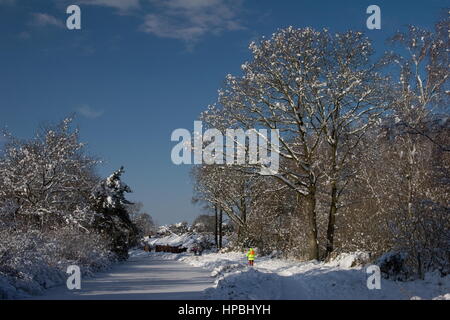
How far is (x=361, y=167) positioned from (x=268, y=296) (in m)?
10.4

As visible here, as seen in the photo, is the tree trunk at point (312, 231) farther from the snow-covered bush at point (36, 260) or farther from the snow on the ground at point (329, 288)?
the snow-covered bush at point (36, 260)

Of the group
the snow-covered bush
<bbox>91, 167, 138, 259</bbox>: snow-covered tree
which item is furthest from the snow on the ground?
<bbox>91, 167, 138, 259</bbox>: snow-covered tree

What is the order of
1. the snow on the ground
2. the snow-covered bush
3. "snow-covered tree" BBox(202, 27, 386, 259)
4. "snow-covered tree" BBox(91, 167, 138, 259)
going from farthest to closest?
"snow-covered tree" BBox(91, 167, 138, 259), "snow-covered tree" BBox(202, 27, 386, 259), the snow-covered bush, the snow on the ground

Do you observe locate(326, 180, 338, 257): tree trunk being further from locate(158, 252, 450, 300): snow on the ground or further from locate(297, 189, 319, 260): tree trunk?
locate(158, 252, 450, 300): snow on the ground

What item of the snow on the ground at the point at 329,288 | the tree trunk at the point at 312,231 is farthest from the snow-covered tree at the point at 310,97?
the snow on the ground at the point at 329,288

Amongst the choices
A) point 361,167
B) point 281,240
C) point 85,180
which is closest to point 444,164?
point 361,167

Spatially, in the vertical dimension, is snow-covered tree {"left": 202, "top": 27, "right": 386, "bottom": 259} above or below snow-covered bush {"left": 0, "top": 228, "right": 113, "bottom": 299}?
above

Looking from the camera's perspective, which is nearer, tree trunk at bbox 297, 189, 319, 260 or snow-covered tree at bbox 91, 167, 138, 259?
tree trunk at bbox 297, 189, 319, 260

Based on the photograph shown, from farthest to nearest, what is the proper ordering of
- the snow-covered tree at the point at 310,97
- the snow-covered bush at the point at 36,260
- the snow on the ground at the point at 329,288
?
the snow-covered tree at the point at 310,97, the snow-covered bush at the point at 36,260, the snow on the ground at the point at 329,288

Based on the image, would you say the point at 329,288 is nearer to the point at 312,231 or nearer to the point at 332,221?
the point at 312,231

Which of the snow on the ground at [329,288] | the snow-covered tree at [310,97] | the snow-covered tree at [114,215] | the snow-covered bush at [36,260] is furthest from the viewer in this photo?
the snow-covered tree at [114,215]
